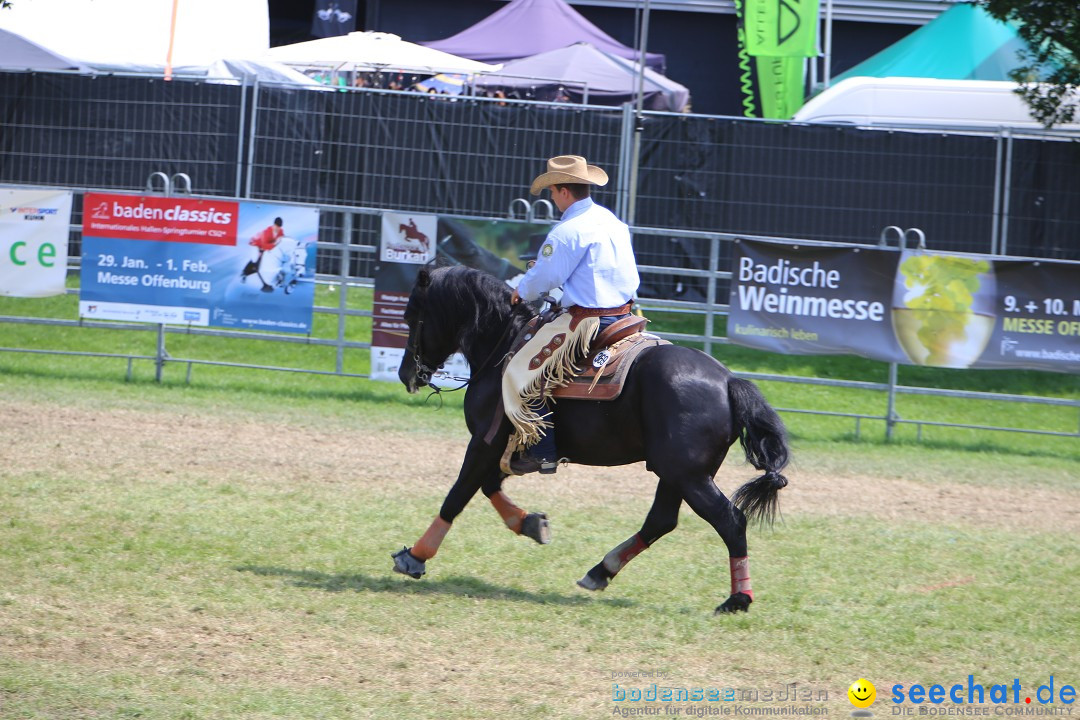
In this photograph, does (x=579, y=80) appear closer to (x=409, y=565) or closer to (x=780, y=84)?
(x=780, y=84)

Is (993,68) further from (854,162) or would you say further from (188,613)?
(188,613)

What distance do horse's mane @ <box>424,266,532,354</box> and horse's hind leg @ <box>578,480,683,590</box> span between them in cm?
121

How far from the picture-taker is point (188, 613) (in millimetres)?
5531

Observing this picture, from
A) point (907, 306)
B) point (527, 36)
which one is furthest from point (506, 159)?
point (527, 36)

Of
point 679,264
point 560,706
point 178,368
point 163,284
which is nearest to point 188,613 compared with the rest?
point 560,706

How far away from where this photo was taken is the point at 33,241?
41.0ft

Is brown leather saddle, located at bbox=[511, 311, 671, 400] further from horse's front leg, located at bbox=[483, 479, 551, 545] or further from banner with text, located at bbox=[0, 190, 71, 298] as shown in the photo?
banner with text, located at bbox=[0, 190, 71, 298]

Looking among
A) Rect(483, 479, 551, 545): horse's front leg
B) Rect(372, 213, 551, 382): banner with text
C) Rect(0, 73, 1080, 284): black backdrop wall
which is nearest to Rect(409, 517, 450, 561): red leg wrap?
Rect(483, 479, 551, 545): horse's front leg

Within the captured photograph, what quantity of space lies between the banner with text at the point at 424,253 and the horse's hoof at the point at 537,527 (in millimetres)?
5465

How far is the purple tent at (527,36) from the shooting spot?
2188cm

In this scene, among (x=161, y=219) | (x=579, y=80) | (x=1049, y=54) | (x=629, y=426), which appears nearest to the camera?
(x=629, y=426)

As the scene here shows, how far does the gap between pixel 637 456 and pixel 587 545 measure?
119cm

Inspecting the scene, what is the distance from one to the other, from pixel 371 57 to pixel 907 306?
33.3 feet

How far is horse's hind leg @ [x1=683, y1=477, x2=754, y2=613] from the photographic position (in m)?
6.04
